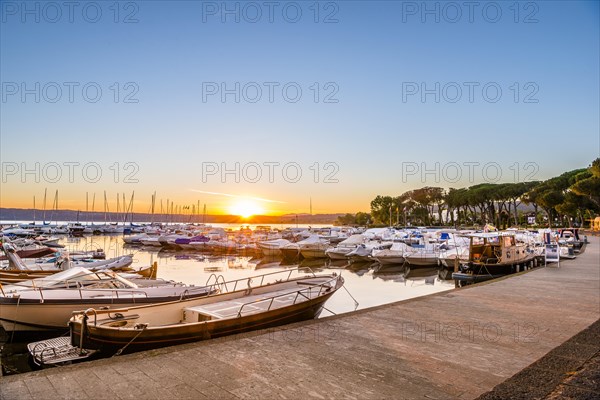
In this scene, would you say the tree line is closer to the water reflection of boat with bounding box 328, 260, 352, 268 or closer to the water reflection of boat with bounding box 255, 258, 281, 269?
the water reflection of boat with bounding box 328, 260, 352, 268

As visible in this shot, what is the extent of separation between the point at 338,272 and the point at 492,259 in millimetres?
11933

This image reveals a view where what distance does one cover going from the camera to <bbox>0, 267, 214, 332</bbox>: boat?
11828 millimetres

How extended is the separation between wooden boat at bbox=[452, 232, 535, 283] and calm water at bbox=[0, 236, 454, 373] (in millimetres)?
1708

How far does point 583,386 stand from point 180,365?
206 inches

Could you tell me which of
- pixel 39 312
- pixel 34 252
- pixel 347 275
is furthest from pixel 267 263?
pixel 39 312

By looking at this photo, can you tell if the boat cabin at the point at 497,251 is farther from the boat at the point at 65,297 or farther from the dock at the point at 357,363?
the boat at the point at 65,297

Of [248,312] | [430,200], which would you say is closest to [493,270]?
[248,312]

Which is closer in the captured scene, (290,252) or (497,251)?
(497,251)

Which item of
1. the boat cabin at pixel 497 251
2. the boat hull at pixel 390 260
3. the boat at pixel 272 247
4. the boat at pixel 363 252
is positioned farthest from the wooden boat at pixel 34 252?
the boat cabin at pixel 497 251

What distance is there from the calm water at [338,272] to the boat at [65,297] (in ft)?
2.06

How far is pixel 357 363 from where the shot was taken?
254 inches

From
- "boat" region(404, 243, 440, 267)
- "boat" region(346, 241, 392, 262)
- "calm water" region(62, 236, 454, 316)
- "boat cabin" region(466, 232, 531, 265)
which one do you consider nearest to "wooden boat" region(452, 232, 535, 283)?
"boat cabin" region(466, 232, 531, 265)

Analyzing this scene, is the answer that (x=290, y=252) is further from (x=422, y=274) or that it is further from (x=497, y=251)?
(x=497, y=251)

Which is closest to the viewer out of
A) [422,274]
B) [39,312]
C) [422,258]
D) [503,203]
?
[39,312]
